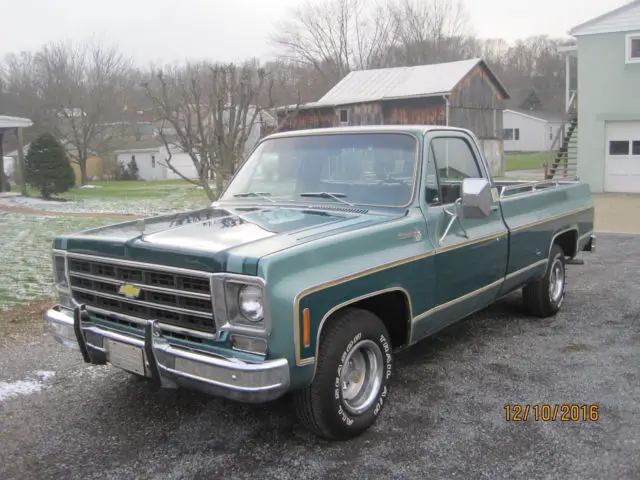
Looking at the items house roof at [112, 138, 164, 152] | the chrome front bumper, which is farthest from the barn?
the chrome front bumper

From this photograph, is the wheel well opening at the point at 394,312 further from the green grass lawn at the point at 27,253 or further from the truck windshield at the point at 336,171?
the green grass lawn at the point at 27,253

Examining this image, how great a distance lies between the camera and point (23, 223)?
1565 cm

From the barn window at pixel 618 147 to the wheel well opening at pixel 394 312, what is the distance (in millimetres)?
17775

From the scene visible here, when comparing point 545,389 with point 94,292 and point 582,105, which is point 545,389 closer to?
point 94,292

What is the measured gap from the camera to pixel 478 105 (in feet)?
114

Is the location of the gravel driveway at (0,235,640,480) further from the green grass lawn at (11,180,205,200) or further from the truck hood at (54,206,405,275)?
the green grass lawn at (11,180,205,200)

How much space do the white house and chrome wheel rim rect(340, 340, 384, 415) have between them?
58806mm

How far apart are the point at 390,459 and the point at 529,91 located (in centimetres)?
7337

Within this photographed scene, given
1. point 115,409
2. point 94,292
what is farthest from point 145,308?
point 115,409

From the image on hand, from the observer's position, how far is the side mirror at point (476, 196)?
4.34 meters

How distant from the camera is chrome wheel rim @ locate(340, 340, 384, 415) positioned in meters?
3.91

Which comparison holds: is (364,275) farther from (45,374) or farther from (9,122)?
(9,122)

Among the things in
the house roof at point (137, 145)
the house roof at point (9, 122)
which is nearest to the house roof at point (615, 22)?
the house roof at point (9, 122)
